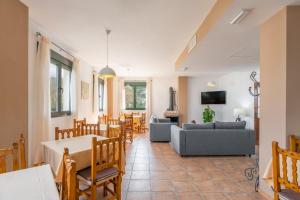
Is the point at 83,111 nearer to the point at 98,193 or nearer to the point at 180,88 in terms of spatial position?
the point at 98,193

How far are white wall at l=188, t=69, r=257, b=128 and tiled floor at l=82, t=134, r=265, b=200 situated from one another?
2834 mm

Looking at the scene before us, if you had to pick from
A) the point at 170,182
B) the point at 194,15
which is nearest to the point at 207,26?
the point at 194,15

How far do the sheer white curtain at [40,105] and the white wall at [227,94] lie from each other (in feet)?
19.7

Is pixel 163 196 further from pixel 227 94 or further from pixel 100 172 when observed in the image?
pixel 227 94

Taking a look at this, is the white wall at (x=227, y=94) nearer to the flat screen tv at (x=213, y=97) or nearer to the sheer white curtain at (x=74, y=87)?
the flat screen tv at (x=213, y=97)

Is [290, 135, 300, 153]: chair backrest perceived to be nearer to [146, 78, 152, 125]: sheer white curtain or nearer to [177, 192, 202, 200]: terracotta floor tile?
[177, 192, 202, 200]: terracotta floor tile

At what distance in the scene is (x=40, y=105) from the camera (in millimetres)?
3180

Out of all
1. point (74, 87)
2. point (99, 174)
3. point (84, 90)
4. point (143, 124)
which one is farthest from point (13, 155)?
point (143, 124)

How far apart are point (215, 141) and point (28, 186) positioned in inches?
157

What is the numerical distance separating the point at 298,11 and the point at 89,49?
392 centimetres

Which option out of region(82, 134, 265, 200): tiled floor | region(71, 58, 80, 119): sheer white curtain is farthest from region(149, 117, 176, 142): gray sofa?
region(71, 58, 80, 119): sheer white curtain

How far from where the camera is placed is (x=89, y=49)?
14.7 feet

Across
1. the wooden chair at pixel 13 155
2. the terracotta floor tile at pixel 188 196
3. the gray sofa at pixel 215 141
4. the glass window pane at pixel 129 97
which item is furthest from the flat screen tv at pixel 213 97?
the wooden chair at pixel 13 155

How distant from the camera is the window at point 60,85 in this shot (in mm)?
3996
